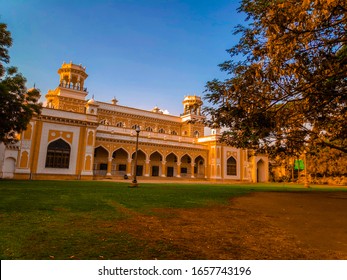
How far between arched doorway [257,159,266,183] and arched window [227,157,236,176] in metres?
8.84

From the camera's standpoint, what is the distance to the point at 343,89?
9.02m

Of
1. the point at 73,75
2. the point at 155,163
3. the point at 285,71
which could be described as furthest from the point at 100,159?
the point at 285,71

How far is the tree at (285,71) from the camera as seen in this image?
7148 millimetres

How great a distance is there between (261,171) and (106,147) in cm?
3058

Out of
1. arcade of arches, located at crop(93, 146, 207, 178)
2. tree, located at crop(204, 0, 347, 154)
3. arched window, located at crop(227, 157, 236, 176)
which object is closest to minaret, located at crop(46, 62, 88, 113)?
arcade of arches, located at crop(93, 146, 207, 178)

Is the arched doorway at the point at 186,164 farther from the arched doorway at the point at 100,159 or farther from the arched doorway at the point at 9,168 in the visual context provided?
the arched doorway at the point at 9,168

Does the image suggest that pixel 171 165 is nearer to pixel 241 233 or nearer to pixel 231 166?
pixel 231 166

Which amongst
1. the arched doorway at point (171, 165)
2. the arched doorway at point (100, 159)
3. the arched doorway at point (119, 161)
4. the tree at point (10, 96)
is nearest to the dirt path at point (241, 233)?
the tree at point (10, 96)

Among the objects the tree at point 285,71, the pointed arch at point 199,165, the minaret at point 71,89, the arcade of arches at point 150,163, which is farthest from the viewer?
the pointed arch at point 199,165

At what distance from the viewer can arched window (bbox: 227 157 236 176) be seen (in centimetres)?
4172

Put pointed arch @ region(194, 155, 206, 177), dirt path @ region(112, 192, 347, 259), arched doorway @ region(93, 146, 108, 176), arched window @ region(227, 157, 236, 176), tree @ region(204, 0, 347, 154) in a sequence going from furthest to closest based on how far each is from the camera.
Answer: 1. pointed arch @ region(194, 155, 206, 177)
2. arched window @ region(227, 157, 236, 176)
3. arched doorway @ region(93, 146, 108, 176)
4. tree @ region(204, 0, 347, 154)
5. dirt path @ region(112, 192, 347, 259)

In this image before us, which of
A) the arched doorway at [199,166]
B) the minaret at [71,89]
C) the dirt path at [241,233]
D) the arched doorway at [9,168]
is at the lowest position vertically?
the dirt path at [241,233]

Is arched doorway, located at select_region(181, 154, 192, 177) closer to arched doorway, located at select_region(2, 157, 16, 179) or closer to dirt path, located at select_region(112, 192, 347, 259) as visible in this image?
arched doorway, located at select_region(2, 157, 16, 179)

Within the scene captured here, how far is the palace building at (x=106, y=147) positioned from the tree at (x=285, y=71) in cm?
1096
